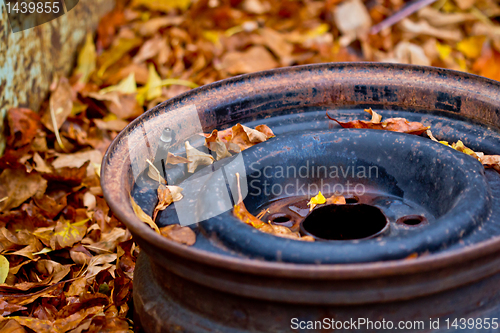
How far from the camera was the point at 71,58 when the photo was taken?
118 inches

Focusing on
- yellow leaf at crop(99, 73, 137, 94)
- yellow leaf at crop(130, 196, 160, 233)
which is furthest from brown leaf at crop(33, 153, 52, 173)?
yellow leaf at crop(130, 196, 160, 233)

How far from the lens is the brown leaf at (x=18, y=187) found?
2092 millimetres

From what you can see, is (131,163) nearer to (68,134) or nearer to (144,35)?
(68,134)

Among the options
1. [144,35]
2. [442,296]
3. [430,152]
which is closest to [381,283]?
[442,296]

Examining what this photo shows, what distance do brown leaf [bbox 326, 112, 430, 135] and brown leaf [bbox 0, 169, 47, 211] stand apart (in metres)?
1.29

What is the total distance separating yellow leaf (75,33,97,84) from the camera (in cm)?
301

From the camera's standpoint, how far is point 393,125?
172cm

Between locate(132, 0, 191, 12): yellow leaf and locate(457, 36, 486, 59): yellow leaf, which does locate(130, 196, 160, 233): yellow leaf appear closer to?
locate(132, 0, 191, 12): yellow leaf

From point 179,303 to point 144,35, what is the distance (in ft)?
8.86

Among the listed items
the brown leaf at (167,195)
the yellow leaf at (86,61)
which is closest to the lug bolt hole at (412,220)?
the brown leaf at (167,195)

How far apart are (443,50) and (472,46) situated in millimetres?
209

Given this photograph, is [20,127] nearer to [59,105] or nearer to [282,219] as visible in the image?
[59,105]

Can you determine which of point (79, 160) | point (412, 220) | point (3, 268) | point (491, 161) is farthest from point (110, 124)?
point (491, 161)

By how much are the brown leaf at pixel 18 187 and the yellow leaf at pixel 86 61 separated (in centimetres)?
97
